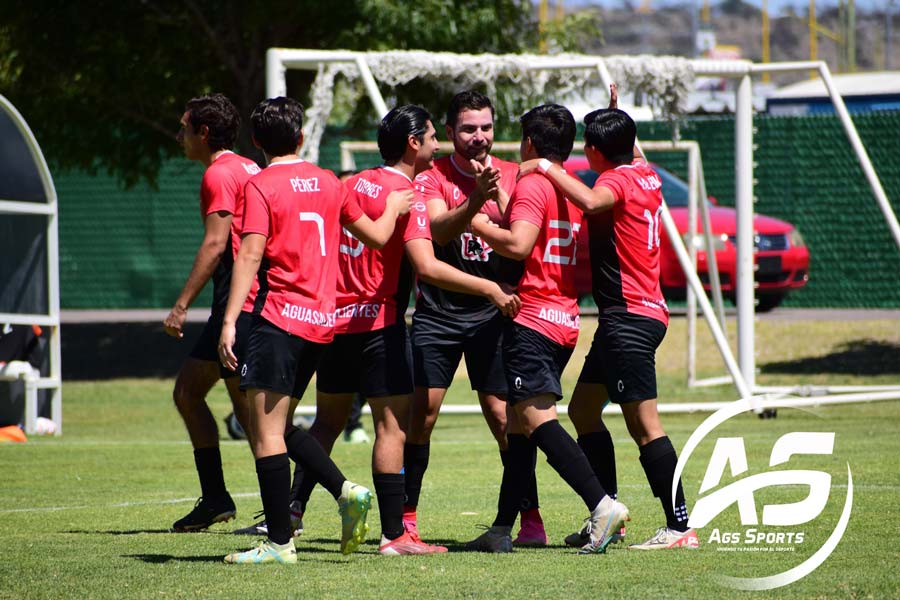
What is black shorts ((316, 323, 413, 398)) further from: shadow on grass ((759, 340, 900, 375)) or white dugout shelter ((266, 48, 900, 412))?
shadow on grass ((759, 340, 900, 375))

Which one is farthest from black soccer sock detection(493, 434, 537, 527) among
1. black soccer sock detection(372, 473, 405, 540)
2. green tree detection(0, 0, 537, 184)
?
green tree detection(0, 0, 537, 184)

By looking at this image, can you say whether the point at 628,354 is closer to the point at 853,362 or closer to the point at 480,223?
the point at 480,223

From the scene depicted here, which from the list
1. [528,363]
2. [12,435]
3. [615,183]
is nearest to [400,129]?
[615,183]

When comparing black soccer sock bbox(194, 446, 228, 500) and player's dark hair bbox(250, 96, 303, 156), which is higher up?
player's dark hair bbox(250, 96, 303, 156)

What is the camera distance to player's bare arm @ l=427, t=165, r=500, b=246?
609 cm

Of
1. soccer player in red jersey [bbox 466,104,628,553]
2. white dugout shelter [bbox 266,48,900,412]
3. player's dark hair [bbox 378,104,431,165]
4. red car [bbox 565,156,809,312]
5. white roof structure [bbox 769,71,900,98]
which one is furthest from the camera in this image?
white roof structure [bbox 769,71,900,98]

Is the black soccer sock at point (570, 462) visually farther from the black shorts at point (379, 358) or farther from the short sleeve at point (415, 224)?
the short sleeve at point (415, 224)

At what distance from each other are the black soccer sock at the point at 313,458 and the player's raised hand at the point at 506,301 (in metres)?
1.06

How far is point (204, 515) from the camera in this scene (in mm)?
7297

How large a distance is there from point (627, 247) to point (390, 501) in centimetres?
164

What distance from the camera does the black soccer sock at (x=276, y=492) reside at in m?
6.04

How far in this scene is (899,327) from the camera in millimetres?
18828

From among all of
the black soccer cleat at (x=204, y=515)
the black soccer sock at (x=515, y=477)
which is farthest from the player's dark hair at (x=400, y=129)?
the black soccer cleat at (x=204, y=515)

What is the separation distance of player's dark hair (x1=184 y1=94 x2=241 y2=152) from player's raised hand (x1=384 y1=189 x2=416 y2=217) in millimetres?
1343
